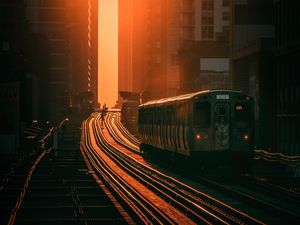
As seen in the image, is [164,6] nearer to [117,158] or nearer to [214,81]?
[214,81]

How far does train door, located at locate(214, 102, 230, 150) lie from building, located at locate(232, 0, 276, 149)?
2641 cm

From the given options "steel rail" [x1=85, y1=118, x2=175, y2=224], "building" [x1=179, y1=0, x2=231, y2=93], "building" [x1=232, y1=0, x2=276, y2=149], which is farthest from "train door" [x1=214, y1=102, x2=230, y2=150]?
"building" [x1=179, y1=0, x2=231, y2=93]

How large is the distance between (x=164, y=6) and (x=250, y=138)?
392 ft

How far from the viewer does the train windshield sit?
103ft

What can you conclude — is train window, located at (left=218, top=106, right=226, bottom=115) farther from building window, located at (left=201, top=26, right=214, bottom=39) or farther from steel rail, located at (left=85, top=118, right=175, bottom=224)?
building window, located at (left=201, top=26, right=214, bottom=39)

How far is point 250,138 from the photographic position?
103 ft

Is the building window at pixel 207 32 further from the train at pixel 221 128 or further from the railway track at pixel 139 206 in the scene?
the railway track at pixel 139 206

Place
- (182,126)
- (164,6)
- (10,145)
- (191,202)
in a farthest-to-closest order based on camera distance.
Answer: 1. (164,6)
2. (10,145)
3. (182,126)
4. (191,202)

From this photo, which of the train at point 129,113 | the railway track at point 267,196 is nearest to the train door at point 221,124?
the railway track at point 267,196

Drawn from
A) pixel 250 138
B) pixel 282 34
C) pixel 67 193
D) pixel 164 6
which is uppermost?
pixel 164 6

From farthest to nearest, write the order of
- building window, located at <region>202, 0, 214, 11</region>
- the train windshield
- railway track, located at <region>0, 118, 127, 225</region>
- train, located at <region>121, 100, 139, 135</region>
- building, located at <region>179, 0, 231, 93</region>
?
building window, located at <region>202, 0, 214, 11</region>, train, located at <region>121, 100, 139, 135</region>, building, located at <region>179, 0, 231, 93</region>, the train windshield, railway track, located at <region>0, 118, 127, 225</region>

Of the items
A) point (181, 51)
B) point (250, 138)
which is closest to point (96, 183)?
point (250, 138)

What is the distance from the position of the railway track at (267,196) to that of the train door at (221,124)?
65.9 inches

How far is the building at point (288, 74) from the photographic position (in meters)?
48.0
